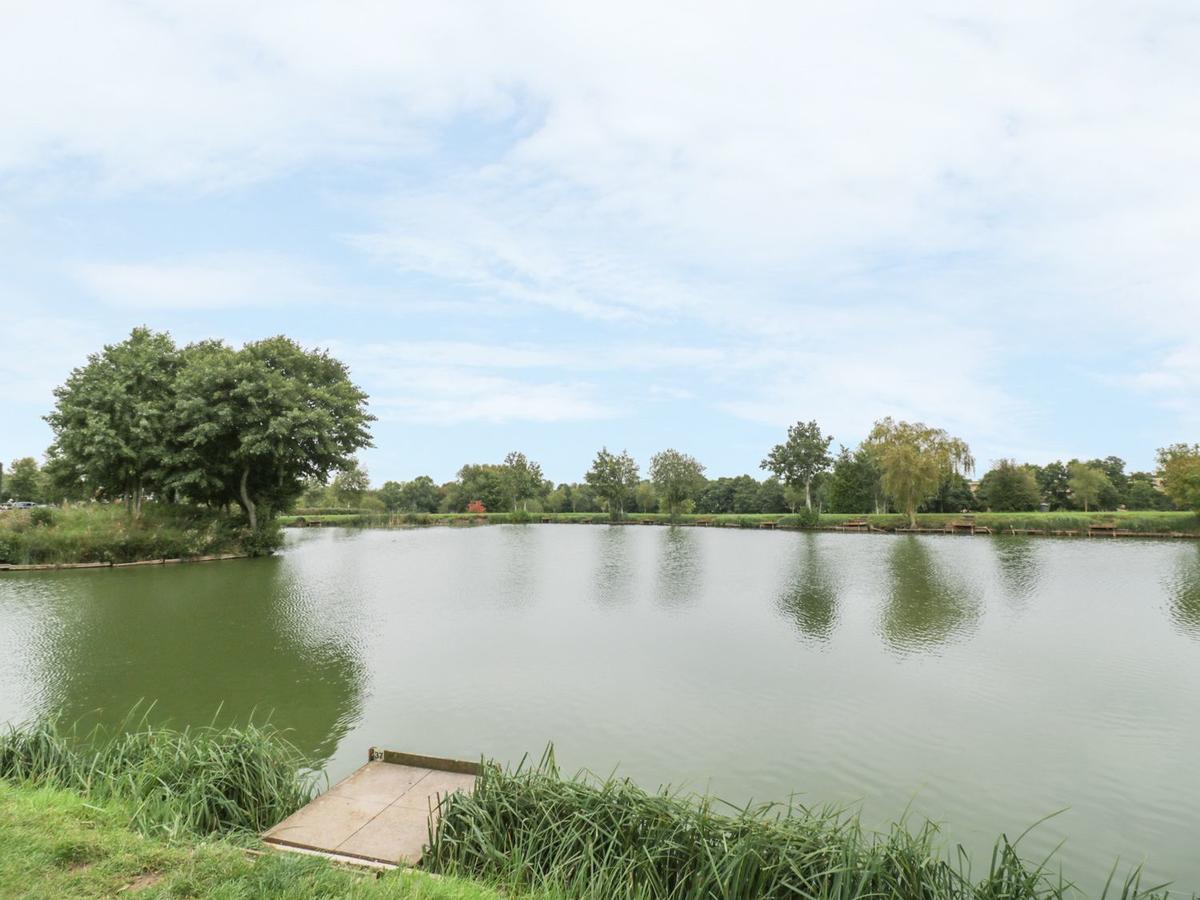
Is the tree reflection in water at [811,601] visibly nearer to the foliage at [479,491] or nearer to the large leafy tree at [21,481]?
the foliage at [479,491]

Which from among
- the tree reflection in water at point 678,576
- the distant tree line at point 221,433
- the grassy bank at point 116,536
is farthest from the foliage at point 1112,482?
the grassy bank at point 116,536

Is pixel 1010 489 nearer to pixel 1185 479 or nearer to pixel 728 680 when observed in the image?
pixel 1185 479

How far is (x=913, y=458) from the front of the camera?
42.5 meters

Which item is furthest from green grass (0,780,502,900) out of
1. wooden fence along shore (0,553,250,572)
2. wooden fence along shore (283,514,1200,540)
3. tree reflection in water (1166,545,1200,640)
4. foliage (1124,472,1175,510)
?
foliage (1124,472,1175,510)

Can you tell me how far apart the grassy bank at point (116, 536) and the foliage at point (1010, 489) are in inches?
2248

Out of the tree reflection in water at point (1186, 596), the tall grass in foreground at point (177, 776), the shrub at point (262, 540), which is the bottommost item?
the tree reflection in water at point (1186, 596)

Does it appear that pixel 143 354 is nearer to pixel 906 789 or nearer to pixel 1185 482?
pixel 906 789

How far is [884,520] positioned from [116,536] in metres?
43.5

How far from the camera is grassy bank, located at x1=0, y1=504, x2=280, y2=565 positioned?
20.4m

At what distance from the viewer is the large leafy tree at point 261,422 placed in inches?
970

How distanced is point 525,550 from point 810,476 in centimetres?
3769

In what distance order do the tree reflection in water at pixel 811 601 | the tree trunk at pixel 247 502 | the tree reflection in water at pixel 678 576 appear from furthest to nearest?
the tree trunk at pixel 247 502 → the tree reflection in water at pixel 678 576 → the tree reflection in water at pixel 811 601

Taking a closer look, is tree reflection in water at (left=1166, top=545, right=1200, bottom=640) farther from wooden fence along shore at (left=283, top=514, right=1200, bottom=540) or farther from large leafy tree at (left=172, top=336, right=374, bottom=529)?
large leafy tree at (left=172, top=336, right=374, bottom=529)

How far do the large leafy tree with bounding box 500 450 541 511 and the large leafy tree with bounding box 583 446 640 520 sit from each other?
6.59m
